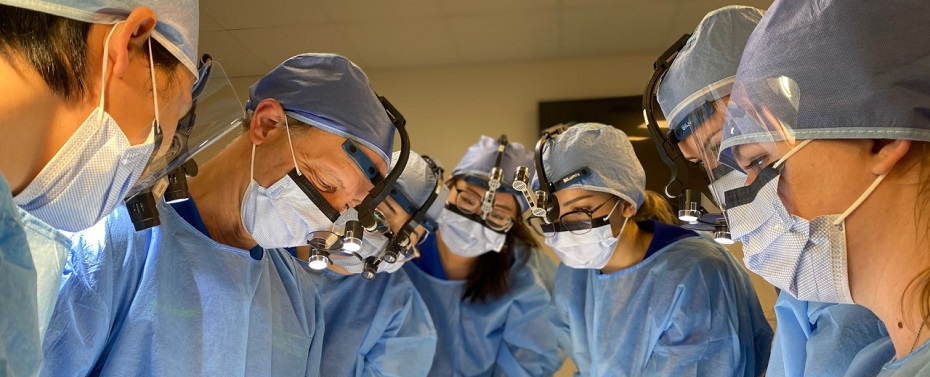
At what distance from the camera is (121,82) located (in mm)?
982

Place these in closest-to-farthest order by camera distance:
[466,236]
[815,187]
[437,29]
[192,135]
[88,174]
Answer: [88,174], [815,187], [192,135], [437,29], [466,236]

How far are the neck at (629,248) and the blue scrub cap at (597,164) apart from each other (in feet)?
0.68

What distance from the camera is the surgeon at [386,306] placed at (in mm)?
2402

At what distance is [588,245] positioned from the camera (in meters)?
2.41

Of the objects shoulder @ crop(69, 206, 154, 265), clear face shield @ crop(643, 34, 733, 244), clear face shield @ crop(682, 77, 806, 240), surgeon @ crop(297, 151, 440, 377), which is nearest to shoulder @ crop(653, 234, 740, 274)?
clear face shield @ crop(643, 34, 733, 244)

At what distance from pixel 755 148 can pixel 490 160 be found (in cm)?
164

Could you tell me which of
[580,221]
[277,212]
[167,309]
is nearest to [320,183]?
[277,212]

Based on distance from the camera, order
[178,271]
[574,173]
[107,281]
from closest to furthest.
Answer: [107,281]
[178,271]
[574,173]

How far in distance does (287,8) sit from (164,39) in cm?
67

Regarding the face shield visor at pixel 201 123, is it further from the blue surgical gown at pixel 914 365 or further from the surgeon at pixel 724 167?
the blue surgical gown at pixel 914 365

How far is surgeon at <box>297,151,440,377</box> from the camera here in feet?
7.88

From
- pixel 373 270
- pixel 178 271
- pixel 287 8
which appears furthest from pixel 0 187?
pixel 373 270

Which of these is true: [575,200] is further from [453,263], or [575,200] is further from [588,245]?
[453,263]

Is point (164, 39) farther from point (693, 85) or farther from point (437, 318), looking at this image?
point (437, 318)
